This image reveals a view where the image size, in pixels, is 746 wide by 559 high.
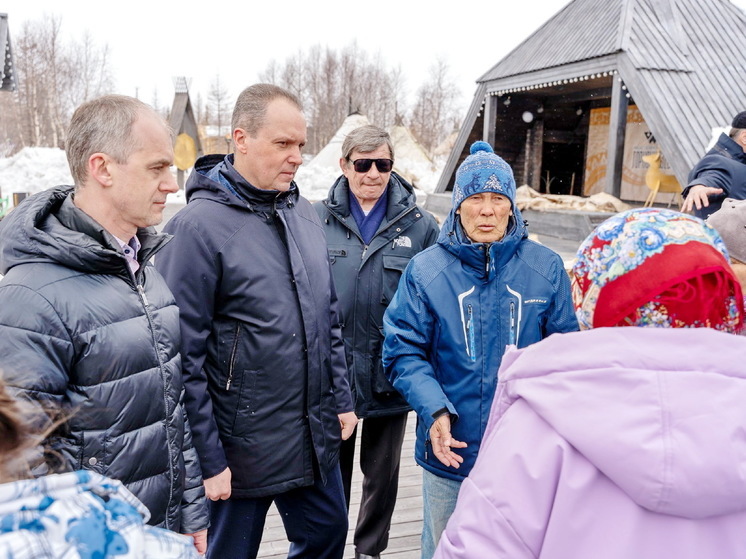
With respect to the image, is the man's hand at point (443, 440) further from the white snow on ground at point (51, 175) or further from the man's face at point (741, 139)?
the white snow on ground at point (51, 175)

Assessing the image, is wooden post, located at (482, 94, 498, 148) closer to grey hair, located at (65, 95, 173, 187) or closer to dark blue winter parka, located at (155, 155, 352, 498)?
dark blue winter parka, located at (155, 155, 352, 498)

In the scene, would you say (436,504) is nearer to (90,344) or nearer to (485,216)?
(485,216)

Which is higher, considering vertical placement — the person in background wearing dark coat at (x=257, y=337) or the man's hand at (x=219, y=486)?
the person in background wearing dark coat at (x=257, y=337)

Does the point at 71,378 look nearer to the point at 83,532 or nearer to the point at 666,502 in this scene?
the point at 83,532

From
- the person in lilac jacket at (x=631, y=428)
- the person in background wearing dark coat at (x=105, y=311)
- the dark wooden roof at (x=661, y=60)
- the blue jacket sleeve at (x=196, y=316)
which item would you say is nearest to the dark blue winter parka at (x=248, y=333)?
the blue jacket sleeve at (x=196, y=316)

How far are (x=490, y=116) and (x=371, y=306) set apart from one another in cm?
1605

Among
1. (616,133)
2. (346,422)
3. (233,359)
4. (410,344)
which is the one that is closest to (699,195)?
(410,344)

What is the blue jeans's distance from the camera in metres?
2.16

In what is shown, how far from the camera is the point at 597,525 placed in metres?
1.05

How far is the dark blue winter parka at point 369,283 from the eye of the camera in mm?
2916

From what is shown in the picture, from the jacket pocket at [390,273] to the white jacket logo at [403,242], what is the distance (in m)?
0.07

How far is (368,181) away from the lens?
3141 millimetres

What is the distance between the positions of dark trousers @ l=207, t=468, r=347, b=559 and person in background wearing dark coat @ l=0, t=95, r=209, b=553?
0.44 meters

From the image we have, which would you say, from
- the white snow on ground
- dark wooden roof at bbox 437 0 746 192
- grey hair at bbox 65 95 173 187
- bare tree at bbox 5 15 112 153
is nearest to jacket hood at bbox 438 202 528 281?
grey hair at bbox 65 95 173 187
